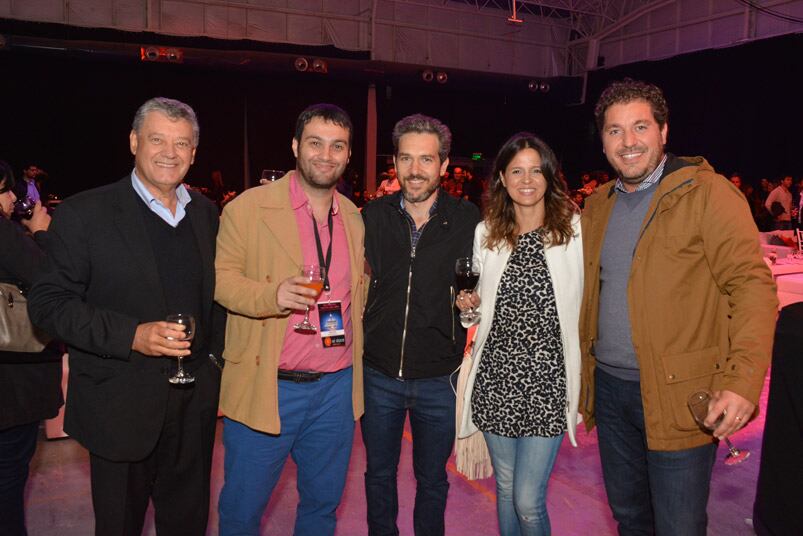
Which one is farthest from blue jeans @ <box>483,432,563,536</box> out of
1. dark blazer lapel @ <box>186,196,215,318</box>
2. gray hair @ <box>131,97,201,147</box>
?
gray hair @ <box>131,97,201,147</box>

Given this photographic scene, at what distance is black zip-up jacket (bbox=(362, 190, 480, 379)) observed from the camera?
2557mm

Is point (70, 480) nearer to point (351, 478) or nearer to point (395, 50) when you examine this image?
point (351, 478)

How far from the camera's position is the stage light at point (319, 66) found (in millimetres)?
13391

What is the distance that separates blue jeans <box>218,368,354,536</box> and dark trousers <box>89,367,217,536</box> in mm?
110

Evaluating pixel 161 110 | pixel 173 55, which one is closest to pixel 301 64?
pixel 173 55

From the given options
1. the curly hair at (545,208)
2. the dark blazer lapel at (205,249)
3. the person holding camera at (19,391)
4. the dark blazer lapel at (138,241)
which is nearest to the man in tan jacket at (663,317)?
the curly hair at (545,208)

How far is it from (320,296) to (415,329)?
1.39ft

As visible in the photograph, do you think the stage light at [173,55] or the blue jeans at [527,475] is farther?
the stage light at [173,55]

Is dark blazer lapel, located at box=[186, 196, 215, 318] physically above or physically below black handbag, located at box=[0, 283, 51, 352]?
above

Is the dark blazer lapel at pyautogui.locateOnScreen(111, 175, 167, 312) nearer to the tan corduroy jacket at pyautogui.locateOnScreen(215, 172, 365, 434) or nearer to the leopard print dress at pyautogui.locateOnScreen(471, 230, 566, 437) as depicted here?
the tan corduroy jacket at pyautogui.locateOnScreen(215, 172, 365, 434)

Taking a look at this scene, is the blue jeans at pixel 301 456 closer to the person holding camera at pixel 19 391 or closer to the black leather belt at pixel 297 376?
the black leather belt at pixel 297 376

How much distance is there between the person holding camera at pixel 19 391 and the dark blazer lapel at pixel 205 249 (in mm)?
550

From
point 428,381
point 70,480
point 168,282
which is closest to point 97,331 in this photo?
point 168,282

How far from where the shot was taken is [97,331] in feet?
6.35
